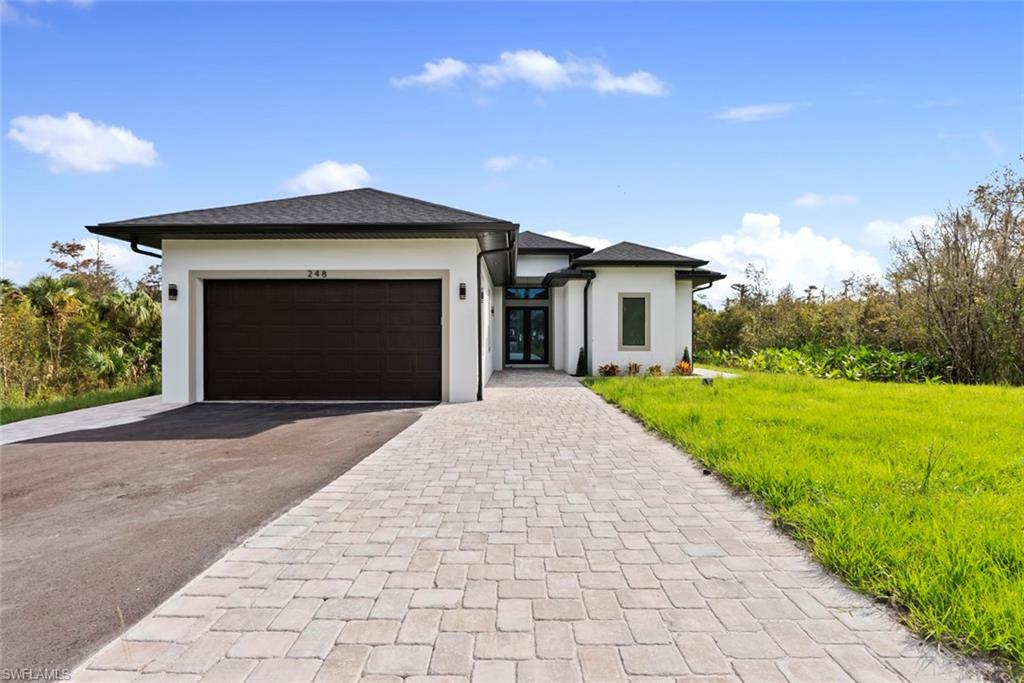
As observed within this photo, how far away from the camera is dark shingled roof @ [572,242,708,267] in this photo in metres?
13.7

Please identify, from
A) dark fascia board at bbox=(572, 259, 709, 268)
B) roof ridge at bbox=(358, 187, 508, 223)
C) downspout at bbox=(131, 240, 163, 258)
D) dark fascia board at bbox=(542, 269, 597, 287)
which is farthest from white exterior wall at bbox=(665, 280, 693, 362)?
downspout at bbox=(131, 240, 163, 258)

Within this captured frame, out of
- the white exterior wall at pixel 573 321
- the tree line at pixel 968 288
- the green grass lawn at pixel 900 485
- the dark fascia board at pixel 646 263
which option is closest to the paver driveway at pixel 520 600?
the green grass lawn at pixel 900 485

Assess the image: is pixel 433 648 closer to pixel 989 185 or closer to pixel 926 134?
pixel 926 134

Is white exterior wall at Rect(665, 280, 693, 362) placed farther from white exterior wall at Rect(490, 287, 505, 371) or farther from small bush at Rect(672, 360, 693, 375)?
A: white exterior wall at Rect(490, 287, 505, 371)

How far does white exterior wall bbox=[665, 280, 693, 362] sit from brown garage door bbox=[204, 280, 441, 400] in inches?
373

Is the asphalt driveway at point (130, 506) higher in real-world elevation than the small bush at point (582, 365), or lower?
lower

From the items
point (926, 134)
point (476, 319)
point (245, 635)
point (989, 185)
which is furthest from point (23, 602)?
point (989, 185)

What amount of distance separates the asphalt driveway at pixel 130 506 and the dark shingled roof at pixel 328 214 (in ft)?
12.0

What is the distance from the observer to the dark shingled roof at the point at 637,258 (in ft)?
44.9

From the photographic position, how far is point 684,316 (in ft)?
52.1

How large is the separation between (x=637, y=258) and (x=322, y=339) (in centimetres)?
912

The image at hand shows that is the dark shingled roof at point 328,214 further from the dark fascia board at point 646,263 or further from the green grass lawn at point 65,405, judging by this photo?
the dark fascia board at point 646,263

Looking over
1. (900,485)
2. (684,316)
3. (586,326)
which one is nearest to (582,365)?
(586,326)

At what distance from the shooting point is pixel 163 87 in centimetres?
976
